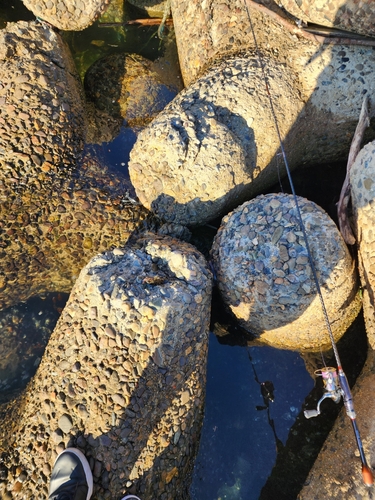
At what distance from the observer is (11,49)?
10.6ft

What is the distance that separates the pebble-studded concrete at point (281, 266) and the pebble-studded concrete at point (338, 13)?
148cm

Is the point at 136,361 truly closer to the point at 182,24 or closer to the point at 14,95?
the point at 14,95

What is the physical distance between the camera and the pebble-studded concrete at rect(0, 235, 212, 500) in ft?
7.29

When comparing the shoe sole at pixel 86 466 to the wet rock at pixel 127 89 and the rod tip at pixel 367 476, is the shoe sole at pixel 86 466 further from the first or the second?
the wet rock at pixel 127 89

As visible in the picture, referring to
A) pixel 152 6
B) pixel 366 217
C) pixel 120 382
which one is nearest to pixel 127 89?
pixel 152 6

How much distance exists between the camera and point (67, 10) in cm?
340

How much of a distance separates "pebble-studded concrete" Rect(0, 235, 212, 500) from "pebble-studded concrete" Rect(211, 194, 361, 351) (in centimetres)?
22

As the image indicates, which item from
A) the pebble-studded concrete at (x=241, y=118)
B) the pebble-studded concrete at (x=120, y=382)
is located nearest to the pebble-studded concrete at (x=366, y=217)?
the pebble-studded concrete at (x=241, y=118)

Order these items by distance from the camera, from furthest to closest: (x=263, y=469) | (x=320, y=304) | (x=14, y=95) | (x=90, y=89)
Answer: (x=90, y=89)
(x=14, y=95)
(x=263, y=469)
(x=320, y=304)

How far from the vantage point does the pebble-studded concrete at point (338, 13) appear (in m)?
2.88

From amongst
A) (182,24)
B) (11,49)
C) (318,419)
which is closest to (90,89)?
(11,49)

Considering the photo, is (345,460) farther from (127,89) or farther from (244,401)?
(127,89)

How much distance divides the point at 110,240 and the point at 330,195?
6.73 feet

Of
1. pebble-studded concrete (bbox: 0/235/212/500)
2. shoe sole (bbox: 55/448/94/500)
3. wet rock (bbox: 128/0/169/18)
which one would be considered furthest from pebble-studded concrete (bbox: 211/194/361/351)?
wet rock (bbox: 128/0/169/18)
